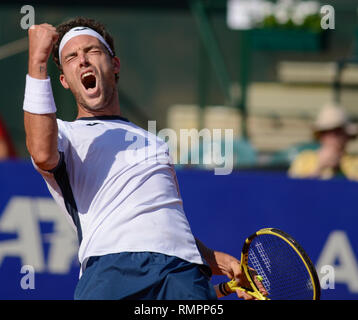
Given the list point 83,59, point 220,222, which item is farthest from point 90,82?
point 220,222

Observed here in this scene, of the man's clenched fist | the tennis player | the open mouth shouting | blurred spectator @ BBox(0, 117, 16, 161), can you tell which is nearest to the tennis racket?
the tennis player

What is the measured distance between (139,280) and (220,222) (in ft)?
11.1

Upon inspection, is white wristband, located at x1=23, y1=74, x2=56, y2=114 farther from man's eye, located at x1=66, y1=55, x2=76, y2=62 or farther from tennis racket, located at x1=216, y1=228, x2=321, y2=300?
tennis racket, located at x1=216, y1=228, x2=321, y2=300

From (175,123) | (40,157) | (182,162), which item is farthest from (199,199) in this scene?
(40,157)

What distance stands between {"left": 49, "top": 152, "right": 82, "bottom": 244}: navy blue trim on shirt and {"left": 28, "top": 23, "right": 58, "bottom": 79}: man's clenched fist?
0.32 meters

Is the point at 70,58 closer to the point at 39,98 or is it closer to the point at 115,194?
the point at 39,98

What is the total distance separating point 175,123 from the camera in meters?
9.10

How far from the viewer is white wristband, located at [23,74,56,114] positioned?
280 centimetres

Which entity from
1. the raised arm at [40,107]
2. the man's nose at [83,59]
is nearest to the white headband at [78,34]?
the man's nose at [83,59]

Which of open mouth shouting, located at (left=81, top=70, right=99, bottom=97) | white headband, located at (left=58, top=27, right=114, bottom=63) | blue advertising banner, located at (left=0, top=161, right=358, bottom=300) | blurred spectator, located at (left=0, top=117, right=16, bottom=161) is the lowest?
blue advertising banner, located at (left=0, top=161, right=358, bottom=300)

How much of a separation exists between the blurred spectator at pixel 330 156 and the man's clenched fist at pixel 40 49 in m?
4.15

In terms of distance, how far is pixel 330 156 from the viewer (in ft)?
22.0

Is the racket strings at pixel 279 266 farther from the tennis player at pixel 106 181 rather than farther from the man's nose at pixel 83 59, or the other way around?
the man's nose at pixel 83 59
